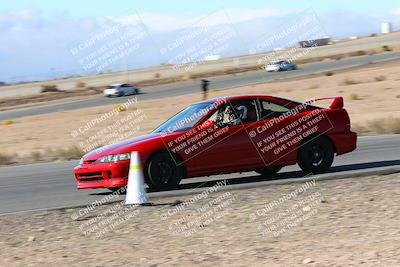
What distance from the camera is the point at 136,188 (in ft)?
35.1

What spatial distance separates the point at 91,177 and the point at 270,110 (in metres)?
3.06

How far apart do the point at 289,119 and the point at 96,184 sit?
3.26 m

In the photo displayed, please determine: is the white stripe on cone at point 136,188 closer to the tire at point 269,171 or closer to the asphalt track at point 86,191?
the asphalt track at point 86,191

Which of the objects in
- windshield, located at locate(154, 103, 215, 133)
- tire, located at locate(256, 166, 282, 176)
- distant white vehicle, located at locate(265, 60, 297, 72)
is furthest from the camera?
distant white vehicle, located at locate(265, 60, 297, 72)

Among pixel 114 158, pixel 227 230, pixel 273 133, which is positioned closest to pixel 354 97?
pixel 273 133

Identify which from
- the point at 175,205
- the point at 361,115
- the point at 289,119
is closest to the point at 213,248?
the point at 175,205

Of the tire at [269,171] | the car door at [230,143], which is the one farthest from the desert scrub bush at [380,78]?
the car door at [230,143]

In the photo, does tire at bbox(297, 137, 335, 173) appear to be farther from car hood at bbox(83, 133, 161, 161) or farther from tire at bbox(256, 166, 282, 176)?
car hood at bbox(83, 133, 161, 161)

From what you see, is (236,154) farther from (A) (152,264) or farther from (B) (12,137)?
(B) (12,137)

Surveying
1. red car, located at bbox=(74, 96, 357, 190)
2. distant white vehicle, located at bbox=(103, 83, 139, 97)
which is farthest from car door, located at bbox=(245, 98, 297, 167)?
distant white vehicle, located at bbox=(103, 83, 139, 97)

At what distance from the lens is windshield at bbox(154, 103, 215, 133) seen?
484 inches

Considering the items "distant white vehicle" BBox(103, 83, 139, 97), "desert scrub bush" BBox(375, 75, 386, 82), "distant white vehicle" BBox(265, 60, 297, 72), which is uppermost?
"distant white vehicle" BBox(103, 83, 139, 97)

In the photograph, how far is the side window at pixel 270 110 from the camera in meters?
12.7

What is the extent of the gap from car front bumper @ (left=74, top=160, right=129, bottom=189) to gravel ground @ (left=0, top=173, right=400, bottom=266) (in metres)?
1.04
